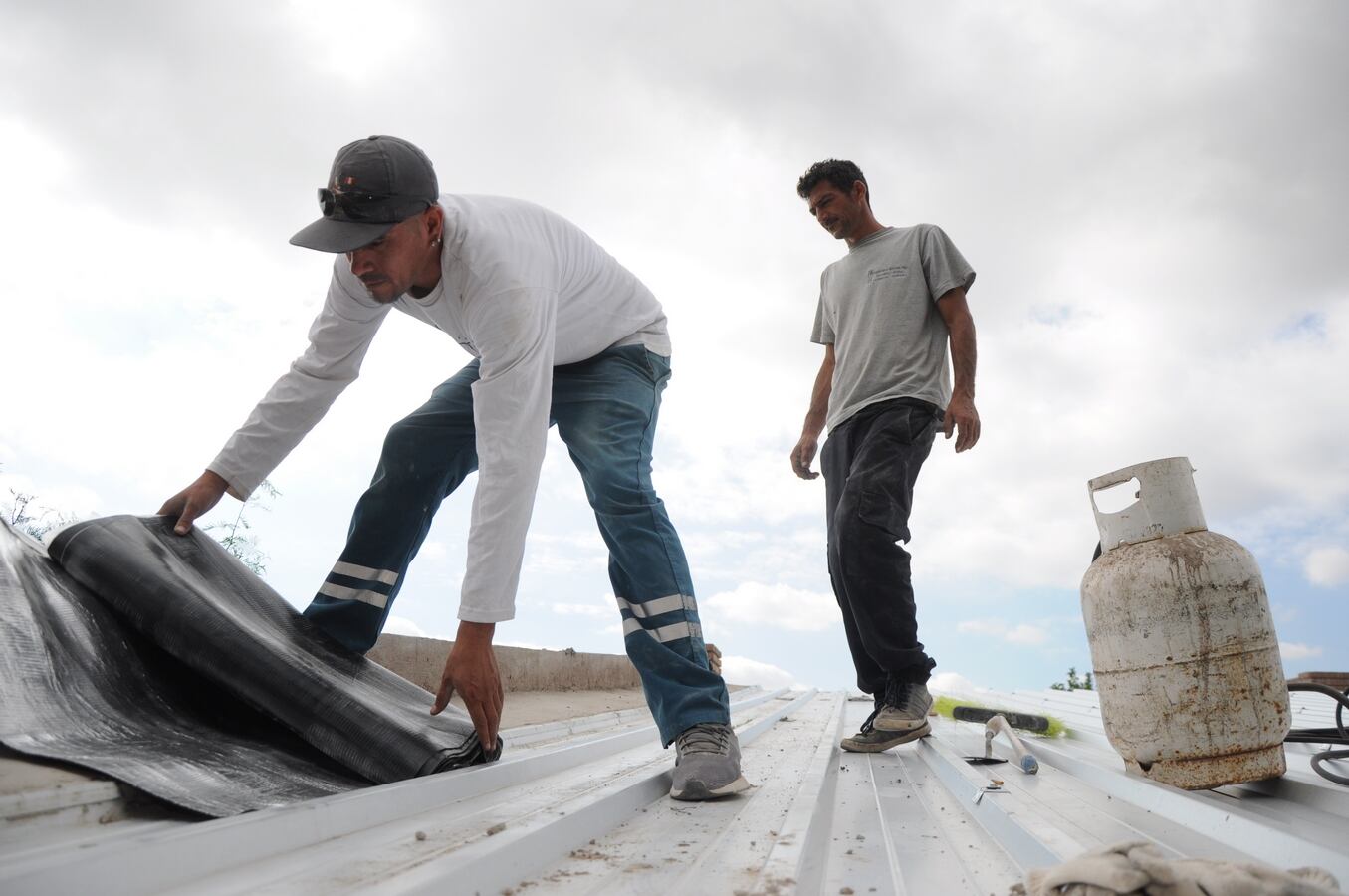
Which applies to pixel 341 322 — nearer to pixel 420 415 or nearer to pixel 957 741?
pixel 420 415

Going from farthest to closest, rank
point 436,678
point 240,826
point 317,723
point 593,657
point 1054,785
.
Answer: point 593,657 < point 436,678 < point 1054,785 < point 317,723 < point 240,826

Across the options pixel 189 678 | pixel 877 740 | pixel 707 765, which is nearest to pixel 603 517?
pixel 707 765

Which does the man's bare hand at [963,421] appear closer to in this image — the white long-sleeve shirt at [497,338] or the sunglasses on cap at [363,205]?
the white long-sleeve shirt at [497,338]

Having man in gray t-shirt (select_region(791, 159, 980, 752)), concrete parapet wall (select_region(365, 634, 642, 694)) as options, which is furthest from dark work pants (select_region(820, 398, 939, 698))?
concrete parapet wall (select_region(365, 634, 642, 694))

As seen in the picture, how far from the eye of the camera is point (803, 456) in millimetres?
3199

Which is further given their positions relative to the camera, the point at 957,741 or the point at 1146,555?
the point at 957,741

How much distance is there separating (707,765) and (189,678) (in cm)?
97

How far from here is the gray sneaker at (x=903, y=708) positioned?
2387 millimetres

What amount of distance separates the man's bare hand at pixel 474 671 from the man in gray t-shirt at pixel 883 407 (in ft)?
4.07

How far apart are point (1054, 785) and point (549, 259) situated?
1502 mm

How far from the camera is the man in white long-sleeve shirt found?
1.58 metres

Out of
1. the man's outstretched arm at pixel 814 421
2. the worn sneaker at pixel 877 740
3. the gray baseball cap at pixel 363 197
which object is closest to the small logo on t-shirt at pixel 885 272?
the man's outstretched arm at pixel 814 421

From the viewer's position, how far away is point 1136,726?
1.62 m

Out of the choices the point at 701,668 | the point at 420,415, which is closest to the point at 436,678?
the point at 420,415
